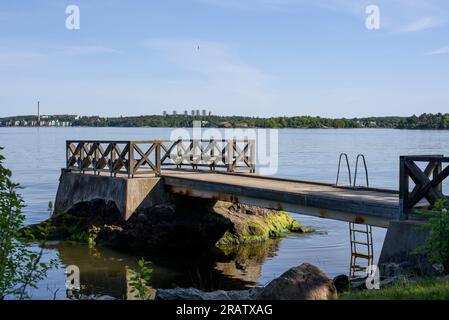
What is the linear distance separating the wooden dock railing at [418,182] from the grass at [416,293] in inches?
127

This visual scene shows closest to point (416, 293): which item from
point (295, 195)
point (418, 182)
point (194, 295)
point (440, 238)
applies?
point (440, 238)

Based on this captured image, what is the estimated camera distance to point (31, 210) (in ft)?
94.2

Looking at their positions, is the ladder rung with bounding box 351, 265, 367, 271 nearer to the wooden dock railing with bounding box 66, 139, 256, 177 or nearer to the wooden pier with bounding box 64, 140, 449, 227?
the wooden pier with bounding box 64, 140, 449, 227

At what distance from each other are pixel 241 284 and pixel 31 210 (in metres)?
16.2

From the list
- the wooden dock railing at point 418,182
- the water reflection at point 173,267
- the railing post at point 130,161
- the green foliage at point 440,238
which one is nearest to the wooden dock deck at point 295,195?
the wooden dock railing at point 418,182

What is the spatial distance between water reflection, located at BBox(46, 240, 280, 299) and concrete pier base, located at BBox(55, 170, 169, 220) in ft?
5.21

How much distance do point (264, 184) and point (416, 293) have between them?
10.1 m

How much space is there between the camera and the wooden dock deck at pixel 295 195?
42.2 feet

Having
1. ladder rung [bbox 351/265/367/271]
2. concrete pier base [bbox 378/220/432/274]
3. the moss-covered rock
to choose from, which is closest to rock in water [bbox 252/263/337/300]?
concrete pier base [bbox 378/220/432/274]

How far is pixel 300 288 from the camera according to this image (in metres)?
7.96

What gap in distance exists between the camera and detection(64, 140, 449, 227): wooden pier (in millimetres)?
11617

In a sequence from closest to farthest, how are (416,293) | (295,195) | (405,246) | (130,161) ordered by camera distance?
(416,293)
(405,246)
(295,195)
(130,161)

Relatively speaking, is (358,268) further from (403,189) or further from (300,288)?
(300,288)
